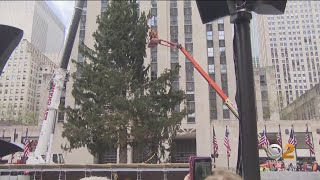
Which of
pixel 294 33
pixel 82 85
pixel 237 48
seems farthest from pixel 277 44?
pixel 237 48

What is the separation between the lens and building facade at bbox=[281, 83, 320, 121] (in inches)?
3361

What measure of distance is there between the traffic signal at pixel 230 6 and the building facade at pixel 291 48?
81256mm

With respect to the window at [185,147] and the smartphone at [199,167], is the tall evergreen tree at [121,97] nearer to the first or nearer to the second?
the smartphone at [199,167]

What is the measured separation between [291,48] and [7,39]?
10294cm

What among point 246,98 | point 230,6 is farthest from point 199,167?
point 230,6

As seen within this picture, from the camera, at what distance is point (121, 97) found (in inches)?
1035

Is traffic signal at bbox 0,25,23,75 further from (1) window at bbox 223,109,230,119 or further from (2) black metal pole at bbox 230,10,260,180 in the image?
(1) window at bbox 223,109,230,119

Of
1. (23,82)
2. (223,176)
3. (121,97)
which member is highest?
(23,82)

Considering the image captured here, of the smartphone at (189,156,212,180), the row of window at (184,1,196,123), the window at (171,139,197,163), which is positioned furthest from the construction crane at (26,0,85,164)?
the window at (171,139,197,163)

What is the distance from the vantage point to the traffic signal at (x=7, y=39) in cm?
657

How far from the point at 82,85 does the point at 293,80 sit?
98.7 m

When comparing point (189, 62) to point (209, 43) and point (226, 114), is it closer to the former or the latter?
point (209, 43)

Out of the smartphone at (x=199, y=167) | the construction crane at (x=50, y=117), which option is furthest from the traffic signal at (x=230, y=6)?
the construction crane at (x=50, y=117)

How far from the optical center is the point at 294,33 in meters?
101
